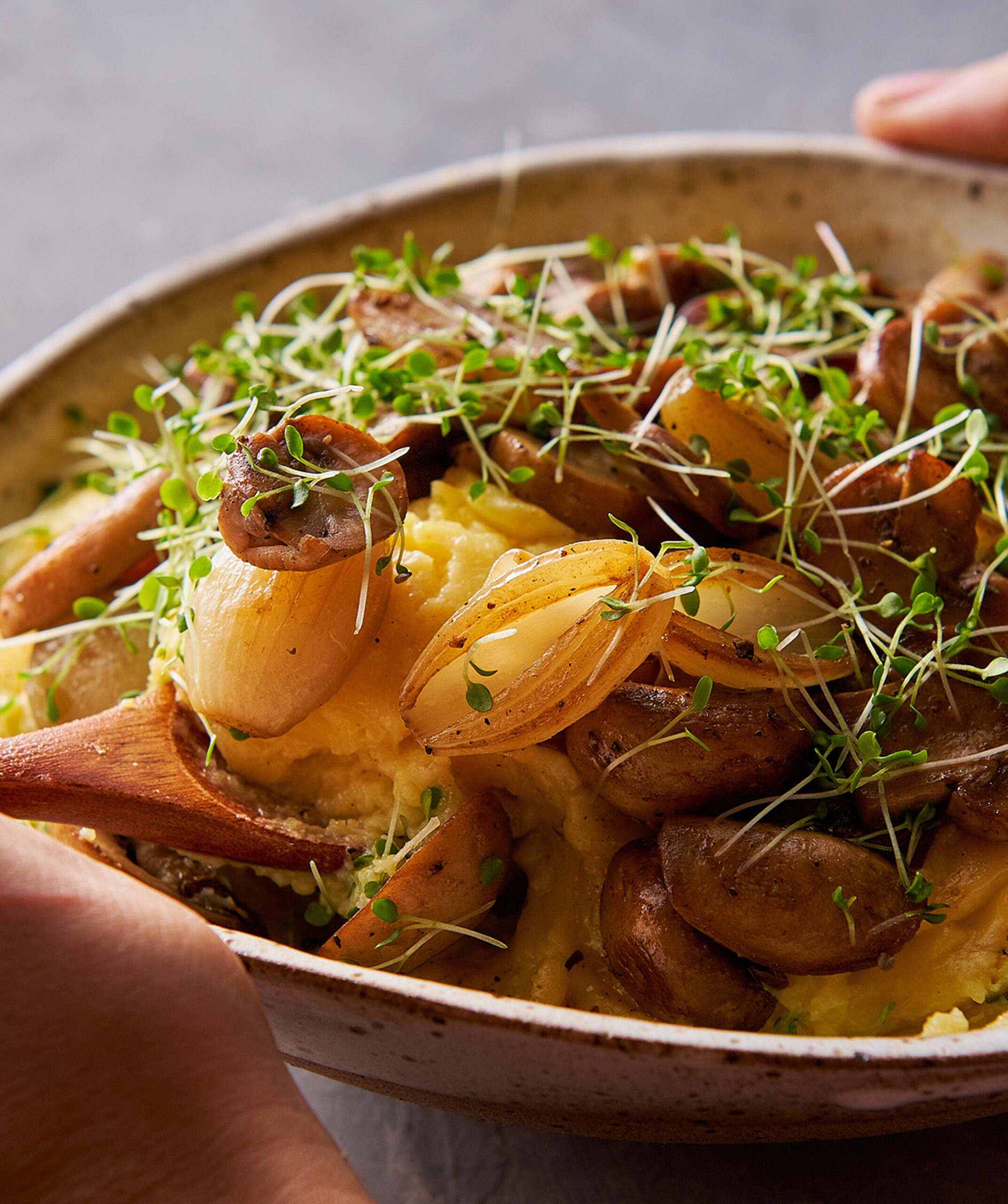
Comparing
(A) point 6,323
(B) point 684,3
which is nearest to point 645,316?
(A) point 6,323

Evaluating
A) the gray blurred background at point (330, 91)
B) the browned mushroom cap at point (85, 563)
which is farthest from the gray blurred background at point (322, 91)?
the browned mushroom cap at point (85, 563)

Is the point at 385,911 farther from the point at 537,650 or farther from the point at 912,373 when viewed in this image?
the point at 912,373

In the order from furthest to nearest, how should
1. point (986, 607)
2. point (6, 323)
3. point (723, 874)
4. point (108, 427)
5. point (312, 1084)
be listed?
point (6, 323) < point (108, 427) < point (312, 1084) < point (986, 607) < point (723, 874)

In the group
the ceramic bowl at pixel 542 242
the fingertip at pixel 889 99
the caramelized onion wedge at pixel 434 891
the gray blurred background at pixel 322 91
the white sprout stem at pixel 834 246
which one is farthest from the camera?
the gray blurred background at pixel 322 91

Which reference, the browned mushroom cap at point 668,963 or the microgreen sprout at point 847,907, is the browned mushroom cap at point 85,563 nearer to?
the browned mushroom cap at point 668,963

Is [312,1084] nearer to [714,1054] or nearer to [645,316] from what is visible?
[714,1054]

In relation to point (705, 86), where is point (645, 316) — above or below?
below

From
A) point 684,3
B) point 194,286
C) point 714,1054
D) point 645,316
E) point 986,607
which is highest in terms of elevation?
point 684,3

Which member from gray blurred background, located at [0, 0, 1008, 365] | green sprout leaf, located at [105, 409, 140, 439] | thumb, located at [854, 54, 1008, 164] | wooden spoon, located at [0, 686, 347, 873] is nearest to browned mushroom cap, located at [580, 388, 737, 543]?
wooden spoon, located at [0, 686, 347, 873]
